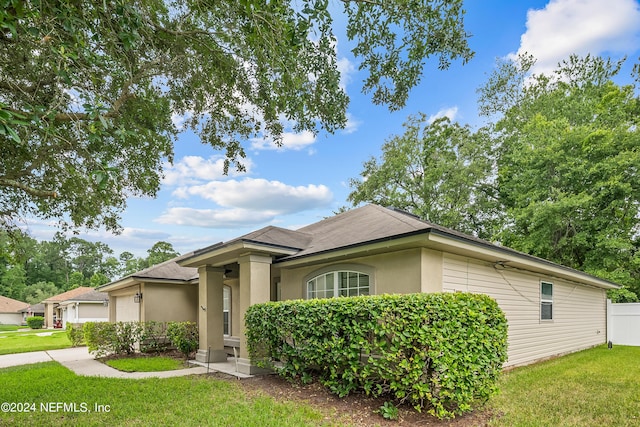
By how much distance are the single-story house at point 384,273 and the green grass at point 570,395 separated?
42.8 inches

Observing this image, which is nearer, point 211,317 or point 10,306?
point 211,317

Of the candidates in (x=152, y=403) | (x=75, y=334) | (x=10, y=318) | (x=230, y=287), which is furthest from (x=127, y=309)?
(x=10, y=318)

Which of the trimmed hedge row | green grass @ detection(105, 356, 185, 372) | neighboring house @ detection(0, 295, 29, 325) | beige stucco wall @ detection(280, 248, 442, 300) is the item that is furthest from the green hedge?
neighboring house @ detection(0, 295, 29, 325)

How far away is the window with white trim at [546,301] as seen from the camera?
1090 cm

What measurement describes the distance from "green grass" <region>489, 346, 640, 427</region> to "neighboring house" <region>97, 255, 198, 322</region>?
35.6 feet

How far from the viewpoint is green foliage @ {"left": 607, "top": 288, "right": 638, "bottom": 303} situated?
16562 mm

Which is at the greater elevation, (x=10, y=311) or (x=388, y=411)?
(x=388, y=411)

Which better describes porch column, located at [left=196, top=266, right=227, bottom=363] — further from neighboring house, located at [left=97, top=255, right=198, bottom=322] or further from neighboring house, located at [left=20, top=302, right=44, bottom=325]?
neighboring house, located at [left=20, top=302, right=44, bottom=325]

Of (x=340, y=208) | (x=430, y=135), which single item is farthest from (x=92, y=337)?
(x=430, y=135)

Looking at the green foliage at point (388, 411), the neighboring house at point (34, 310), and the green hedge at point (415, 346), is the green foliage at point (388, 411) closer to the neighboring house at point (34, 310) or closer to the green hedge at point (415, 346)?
the green hedge at point (415, 346)

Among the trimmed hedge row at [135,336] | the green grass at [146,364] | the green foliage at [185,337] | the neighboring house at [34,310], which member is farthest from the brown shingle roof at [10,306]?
the green foliage at [185,337]

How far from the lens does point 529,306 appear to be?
33.7ft

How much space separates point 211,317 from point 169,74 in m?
6.51

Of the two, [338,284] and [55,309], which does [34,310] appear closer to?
[55,309]
